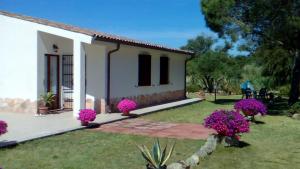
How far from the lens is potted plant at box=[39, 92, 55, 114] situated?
46.1 feet

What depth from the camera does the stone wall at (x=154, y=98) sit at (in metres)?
15.4

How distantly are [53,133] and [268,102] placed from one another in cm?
1402

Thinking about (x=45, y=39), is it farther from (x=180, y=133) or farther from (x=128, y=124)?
(x=180, y=133)

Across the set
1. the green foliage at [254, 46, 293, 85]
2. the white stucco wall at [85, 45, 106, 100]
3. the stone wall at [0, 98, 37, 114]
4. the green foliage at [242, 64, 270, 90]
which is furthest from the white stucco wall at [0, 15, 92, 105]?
the green foliage at [242, 64, 270, 90]

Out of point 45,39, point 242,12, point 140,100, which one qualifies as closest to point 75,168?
point 45,39

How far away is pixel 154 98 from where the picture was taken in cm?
1922

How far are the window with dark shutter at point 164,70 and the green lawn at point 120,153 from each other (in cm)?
974

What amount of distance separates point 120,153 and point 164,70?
42.0 feet

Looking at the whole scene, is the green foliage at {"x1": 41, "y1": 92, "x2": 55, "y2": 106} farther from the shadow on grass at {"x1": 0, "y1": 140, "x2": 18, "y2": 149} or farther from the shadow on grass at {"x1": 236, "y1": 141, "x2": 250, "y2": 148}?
the shadow on grass at {"x1": 236, "y1": 141, "x2": 250, "y2": 148}

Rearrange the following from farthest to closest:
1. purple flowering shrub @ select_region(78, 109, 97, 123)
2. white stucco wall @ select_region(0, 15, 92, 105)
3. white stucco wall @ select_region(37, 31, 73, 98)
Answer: white stucco wall @ select_region(37, 31, 73, 98), white stucco wall @ select_region(0, 15, 92, 105), purple flowering shrub @ select_region(78, 109, 97, 123)

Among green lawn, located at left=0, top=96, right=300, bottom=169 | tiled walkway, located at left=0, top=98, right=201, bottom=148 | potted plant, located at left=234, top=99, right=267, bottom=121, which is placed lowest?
green lawn, located at left=0, top=96, right=300, bottom=169

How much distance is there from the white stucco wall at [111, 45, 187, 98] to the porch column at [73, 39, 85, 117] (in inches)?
80.5

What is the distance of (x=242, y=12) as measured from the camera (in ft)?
59.2

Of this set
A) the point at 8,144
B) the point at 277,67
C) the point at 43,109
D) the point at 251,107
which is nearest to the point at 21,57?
the point at 43,109
